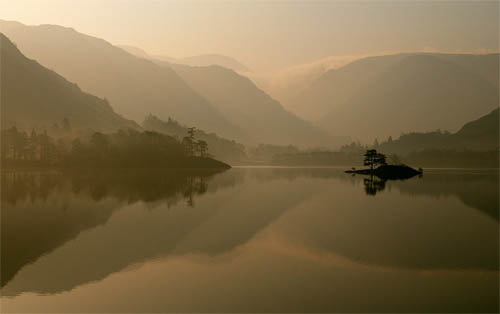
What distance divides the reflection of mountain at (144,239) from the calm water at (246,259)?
148mm

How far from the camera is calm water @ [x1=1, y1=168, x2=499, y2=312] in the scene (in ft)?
89.1

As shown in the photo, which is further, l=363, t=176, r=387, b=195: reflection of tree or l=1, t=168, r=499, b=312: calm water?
l=363, t=176, r=387, b=195: reflection of tree

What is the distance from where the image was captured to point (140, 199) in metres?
82.4

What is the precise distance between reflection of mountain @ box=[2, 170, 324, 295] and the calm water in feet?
0.49

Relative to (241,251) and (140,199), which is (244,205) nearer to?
(140,199)

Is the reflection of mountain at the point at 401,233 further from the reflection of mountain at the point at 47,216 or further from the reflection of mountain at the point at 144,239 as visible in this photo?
the reflection of mountain at the point at 47,216

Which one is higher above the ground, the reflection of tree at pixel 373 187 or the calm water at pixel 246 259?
the reflection of tree at pixel 373 187

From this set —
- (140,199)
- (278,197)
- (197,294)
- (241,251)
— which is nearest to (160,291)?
(197,294)

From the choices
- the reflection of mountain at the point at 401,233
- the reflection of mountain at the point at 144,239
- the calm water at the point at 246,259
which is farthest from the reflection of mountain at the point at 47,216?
the reflection of mountain at the point at 401,233

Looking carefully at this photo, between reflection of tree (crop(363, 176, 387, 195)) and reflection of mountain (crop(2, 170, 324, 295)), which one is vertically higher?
reflection of tree (crop(363, 176, 387, 195))

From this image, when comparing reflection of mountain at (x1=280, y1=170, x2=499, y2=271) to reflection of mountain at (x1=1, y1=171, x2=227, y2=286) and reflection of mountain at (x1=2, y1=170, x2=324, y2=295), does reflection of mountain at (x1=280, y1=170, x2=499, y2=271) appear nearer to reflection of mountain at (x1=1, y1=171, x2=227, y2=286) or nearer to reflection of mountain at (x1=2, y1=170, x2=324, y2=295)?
reflection of mountain at (x1=2, y1=170, x2=324, y2=295)

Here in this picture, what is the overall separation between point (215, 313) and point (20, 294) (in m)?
13.1

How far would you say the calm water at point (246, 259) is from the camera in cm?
2716

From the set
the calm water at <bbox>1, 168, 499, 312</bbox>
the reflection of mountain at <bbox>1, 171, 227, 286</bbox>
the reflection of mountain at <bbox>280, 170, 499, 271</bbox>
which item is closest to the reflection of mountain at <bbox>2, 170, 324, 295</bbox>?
the calm water at <bbox>1, 168, 499, 312</bbox>
